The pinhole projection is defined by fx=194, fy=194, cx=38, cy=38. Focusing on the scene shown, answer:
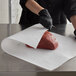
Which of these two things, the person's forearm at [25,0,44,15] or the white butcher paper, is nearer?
the white butcher paper

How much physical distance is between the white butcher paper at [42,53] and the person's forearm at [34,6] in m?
0.10

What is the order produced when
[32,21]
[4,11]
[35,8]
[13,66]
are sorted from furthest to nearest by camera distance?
[4,11] < [32,21] < [35,8] < [13,66]

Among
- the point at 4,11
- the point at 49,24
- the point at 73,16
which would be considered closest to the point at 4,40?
the point at 49,24

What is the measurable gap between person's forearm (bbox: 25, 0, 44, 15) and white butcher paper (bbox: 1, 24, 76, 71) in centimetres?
10

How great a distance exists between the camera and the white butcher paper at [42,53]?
625 mm

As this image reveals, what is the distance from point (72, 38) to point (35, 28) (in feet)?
0.55

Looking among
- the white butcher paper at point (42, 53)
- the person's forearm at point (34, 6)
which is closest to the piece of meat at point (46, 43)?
the white butcher paper at point (42, 53)

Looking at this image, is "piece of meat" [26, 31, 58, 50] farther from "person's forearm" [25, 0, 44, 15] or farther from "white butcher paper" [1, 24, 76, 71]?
"person's forearm" [25, 0, 44, 15]

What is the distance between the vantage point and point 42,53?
68 cm

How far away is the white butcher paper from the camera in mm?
625

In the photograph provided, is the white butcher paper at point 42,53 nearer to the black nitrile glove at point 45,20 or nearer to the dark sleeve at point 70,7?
the black nitrile glove at point 45,20

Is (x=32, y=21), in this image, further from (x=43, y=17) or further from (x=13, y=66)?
(x=13, y=66)

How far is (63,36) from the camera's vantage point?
32.7 inches

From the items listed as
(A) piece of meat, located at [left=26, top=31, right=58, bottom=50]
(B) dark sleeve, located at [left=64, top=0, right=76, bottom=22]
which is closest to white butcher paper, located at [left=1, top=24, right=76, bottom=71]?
(A) piece of meat, located at [left=26, top=31, right=58, bottom=50]
